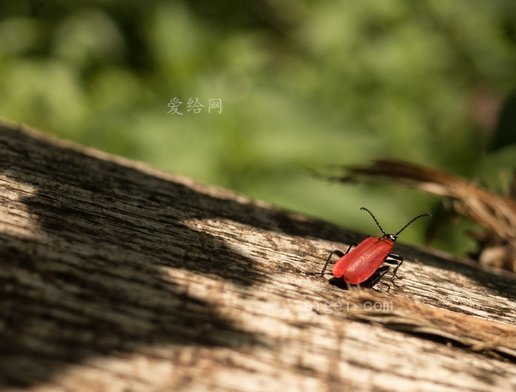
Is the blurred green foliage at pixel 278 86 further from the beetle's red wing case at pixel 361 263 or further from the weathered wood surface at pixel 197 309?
the weathered wood surface at pixel 197 309

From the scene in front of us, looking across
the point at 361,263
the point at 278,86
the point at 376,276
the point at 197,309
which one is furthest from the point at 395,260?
the point at 278,86

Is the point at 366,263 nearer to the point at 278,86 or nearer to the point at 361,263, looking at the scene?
the point at 361,263

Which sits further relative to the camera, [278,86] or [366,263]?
[278,86]

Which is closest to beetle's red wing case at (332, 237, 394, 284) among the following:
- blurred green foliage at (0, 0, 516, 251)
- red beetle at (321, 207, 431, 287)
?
red beetle at (321, 207, 431, 287)

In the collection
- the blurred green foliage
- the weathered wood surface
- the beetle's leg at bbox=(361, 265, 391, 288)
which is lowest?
the weathered wood surface

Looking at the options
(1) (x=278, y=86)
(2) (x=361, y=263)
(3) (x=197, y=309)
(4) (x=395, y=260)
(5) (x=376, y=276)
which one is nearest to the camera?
(3) (x=197, y=309)

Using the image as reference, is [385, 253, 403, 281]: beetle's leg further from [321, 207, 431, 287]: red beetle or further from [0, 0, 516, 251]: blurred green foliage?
[0, 0, 516, 251]: blurred green foliage

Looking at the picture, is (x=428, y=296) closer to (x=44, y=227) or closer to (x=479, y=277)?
(x=479, y=277)
